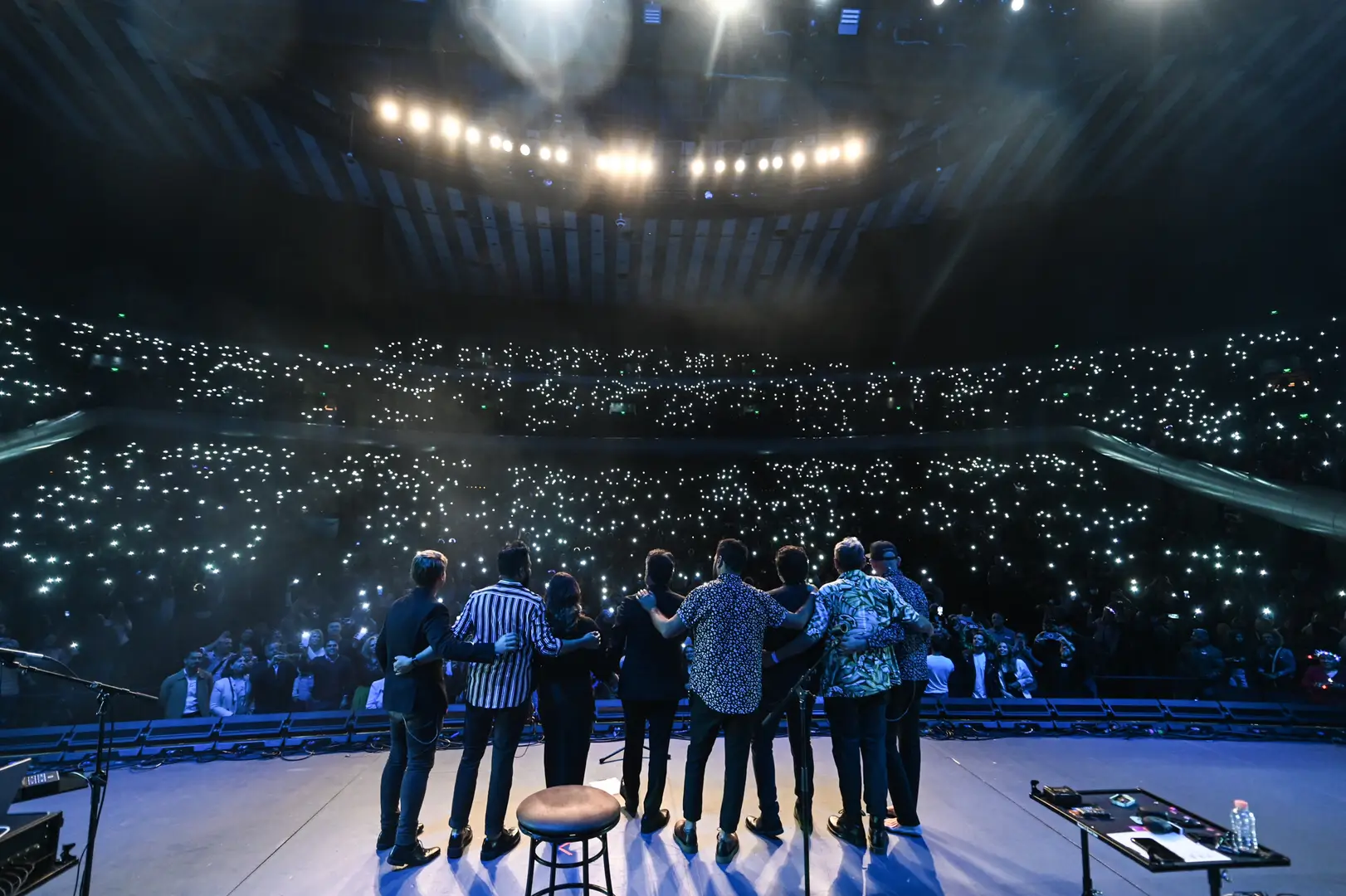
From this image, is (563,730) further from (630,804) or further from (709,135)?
(709,135)

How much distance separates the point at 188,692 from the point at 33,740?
936mm

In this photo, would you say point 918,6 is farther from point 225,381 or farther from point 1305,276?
point 225,381

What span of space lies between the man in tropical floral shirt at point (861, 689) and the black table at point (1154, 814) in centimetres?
74

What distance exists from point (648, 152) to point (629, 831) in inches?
314

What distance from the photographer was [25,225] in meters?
7.12

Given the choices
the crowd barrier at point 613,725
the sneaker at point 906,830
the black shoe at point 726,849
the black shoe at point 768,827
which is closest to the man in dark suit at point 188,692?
the crowd barrier at point 613,725

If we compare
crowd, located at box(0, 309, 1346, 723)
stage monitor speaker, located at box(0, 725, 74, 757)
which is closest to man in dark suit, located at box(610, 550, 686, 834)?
crowd, located at box(0, 309, 1346, 723)

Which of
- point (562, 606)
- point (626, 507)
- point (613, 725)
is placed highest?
point (626, 507)

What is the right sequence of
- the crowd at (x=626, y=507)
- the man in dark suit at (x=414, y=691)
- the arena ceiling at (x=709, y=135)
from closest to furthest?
the man in dark suit at (x=414, y=691) → the arena ceiling at (x=709, y=135) → the crowd at (x=626, y=507)

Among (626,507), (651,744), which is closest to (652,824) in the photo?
(651,744)

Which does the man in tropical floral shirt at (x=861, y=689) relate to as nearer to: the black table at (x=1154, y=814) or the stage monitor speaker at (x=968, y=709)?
the black table at (x=1154, y=814)

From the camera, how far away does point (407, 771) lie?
287 cm

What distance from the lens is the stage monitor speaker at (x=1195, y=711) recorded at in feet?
17.0

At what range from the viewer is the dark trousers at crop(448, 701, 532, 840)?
2.91 meters
